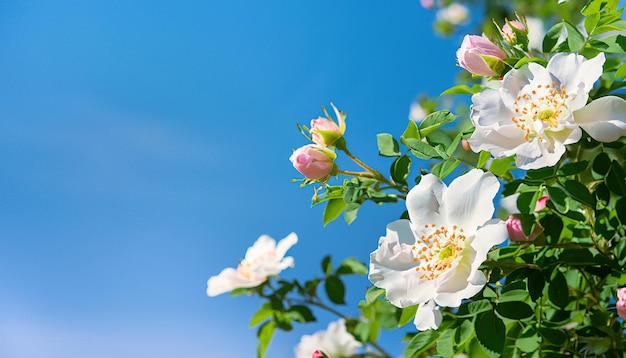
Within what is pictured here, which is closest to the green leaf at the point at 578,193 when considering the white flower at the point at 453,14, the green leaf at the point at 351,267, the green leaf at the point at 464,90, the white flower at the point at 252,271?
the green leaf at the point at 464,90

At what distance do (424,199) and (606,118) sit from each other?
26cm

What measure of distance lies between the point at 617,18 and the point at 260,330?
3.06 feet

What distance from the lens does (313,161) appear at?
1.07 m

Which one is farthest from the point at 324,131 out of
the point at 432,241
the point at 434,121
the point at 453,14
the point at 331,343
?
the point at 453,14

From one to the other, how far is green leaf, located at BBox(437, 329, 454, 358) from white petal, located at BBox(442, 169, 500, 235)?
0.66 feet

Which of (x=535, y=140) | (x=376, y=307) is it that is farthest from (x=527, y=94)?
(x=376, y=307)

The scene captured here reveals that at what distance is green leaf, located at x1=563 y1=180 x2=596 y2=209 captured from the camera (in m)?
0.95

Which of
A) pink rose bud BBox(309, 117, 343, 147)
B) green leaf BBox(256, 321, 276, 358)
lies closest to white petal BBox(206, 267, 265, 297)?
green leaf BBox(256, 321, 276, 358)

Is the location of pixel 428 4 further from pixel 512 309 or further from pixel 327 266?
pixel 512 309

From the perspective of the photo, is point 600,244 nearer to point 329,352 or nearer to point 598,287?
point 598,287

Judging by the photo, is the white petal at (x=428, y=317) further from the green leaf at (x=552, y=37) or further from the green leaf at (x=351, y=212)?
the green leaf at (x=552, y=37)

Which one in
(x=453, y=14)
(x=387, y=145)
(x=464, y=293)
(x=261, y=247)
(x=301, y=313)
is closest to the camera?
(x=464, y=293)

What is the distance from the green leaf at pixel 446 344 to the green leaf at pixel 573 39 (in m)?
0.46

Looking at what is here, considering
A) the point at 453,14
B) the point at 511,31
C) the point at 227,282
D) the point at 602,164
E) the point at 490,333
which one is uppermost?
the point at 453,14
